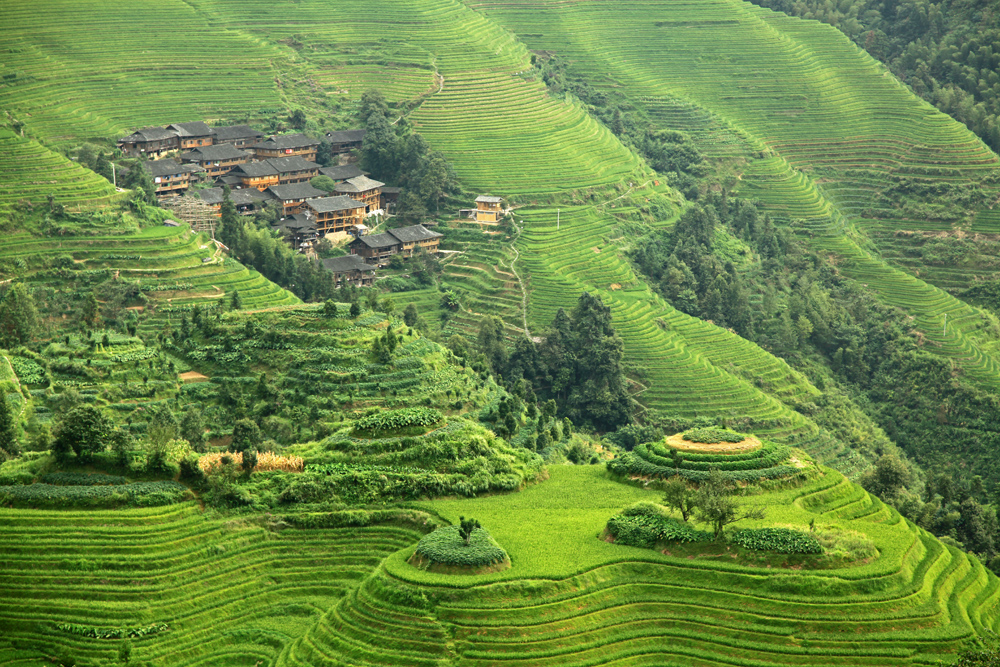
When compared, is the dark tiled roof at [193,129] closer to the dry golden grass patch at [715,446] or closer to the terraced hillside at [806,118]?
the terraced hillside at [806,118]

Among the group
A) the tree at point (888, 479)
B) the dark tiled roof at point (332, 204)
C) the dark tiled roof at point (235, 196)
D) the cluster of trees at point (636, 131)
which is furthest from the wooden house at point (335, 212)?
the tree at point (888, 479)

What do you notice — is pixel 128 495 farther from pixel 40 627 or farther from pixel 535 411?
pixel 535 411

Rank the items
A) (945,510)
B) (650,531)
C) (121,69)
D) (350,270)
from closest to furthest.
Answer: (650,531)
(945,510)
(350,270)
(121,69)

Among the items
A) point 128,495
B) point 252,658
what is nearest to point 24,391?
point 128,495

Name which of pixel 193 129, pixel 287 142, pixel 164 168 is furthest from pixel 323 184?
pixel 164 168

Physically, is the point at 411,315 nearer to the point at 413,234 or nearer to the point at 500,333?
the point at 500,333

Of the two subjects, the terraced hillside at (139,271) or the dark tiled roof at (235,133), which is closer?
the terraced hillside at (139,271)
